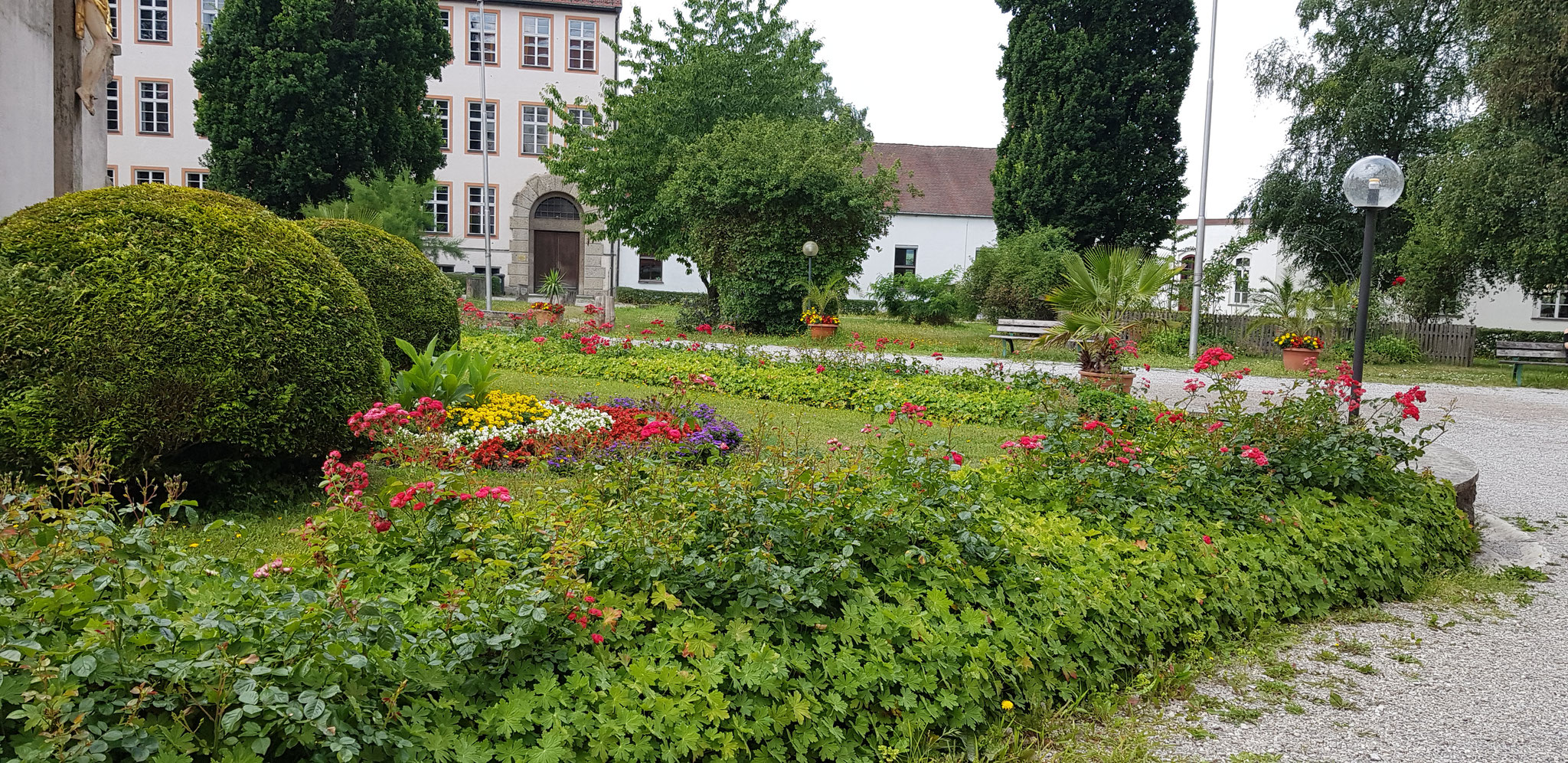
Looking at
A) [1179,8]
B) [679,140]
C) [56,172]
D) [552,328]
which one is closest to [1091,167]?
[1179,8]

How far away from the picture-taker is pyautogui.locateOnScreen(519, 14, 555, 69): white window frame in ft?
111

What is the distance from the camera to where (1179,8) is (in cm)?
2458

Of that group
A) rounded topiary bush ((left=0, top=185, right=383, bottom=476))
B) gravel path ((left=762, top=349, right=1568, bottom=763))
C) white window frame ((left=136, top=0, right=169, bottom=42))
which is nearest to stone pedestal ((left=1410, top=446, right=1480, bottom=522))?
gravel path ((left=762, top=349, right=1568, bottom=763))

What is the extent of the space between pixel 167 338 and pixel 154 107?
113 ft

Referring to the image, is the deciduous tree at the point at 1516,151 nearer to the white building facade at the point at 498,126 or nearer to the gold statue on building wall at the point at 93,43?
the gold statue on building wall at the point at 93,43

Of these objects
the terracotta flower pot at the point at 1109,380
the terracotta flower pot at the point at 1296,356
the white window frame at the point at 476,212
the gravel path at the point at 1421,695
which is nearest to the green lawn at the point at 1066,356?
the terracotta flower pot at the point at 1296,356

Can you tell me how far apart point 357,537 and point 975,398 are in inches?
309

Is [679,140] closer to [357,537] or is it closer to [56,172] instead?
[56,172]

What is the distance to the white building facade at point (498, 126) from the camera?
108 ft

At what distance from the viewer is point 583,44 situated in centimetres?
3406

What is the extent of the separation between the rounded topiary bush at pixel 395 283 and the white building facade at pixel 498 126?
81.7ft

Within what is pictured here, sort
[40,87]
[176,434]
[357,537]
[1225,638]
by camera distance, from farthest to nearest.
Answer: [40,87]
[176,434]
[1225,638]
[357,537]

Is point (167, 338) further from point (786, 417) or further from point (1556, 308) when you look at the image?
point (1556, 308)

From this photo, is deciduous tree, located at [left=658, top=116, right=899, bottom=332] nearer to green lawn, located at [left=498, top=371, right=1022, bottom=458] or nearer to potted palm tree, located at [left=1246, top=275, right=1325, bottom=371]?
potted palm tree, located at [left=1246, top=275, right=1325, bottom=371]
